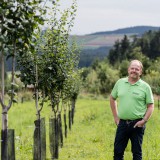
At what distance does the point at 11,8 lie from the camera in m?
6.04

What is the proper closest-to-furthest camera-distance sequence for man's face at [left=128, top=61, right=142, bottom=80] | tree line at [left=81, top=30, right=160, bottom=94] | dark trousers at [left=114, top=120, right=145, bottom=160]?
man's face at [left=128, top=61, right=142, bottom=80]
dark trousers at [left=114, top=120, right=145, bottom=160]
tree line at [left=81, top=30, right=160, bottom=94]

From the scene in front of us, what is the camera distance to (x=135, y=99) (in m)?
8.40

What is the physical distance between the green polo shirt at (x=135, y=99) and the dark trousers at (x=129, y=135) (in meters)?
0.15

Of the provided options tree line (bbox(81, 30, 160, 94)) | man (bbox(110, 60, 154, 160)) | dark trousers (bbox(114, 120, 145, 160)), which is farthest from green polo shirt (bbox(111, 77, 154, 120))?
tree line (bbox(81, 30, 160, 94))

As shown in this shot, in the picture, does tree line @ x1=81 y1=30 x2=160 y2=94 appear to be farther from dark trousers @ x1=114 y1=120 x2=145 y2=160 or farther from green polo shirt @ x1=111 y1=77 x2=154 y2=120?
green polo shirt @ x1=111 y1=77 x2=154 y2=120

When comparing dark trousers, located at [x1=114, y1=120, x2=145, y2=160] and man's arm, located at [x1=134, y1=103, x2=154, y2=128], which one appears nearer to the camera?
man's arm, located at [x1=134, y1=103, x2=154, y2=128]

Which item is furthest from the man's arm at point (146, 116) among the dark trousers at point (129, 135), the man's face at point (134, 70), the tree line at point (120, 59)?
the tree line at point (120, 59)

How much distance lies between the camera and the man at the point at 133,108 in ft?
27.5

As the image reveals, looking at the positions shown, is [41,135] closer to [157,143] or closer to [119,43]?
[157,143]

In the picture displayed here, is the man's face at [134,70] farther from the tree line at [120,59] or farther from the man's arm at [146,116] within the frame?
the tree line at [120,59]

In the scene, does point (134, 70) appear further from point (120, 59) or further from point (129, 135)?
point (120, 59)

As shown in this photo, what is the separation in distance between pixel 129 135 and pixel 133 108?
61cm

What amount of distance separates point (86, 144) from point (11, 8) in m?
10.5

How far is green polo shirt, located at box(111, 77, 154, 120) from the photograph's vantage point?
8.38 meters
